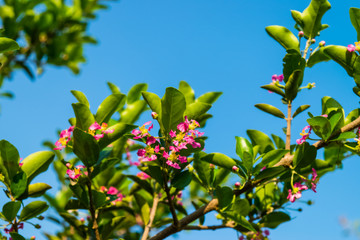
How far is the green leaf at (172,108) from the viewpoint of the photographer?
5.93 feet

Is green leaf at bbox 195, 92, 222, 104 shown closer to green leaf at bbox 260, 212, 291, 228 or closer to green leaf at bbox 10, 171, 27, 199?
green leaf at bbox 260, 212, 291, 228

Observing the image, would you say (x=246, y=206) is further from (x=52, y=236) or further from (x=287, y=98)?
(x=52, y=236)

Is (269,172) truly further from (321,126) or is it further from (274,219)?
(274,219)

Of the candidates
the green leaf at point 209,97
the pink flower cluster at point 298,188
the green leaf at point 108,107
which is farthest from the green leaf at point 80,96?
the pink flower cluster at point 298,188

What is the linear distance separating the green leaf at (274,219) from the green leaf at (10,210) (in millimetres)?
1403

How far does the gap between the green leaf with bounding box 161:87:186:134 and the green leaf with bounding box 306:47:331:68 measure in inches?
33.8

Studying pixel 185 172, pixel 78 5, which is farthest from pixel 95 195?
pixel 78 5

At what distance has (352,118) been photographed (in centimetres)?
209

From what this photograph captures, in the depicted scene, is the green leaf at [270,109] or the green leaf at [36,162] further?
the green leaf at [270,109]

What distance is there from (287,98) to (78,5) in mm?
3462

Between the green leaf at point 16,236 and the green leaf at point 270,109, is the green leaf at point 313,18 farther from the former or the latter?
the green leaf at point 16,236

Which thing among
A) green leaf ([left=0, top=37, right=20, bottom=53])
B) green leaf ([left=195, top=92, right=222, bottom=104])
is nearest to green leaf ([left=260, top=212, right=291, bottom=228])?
green leaf ([left=195, top=92, right=222, bottom=104])

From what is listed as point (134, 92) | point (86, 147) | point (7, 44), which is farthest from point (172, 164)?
point (134, 92)

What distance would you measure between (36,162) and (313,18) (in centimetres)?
169
